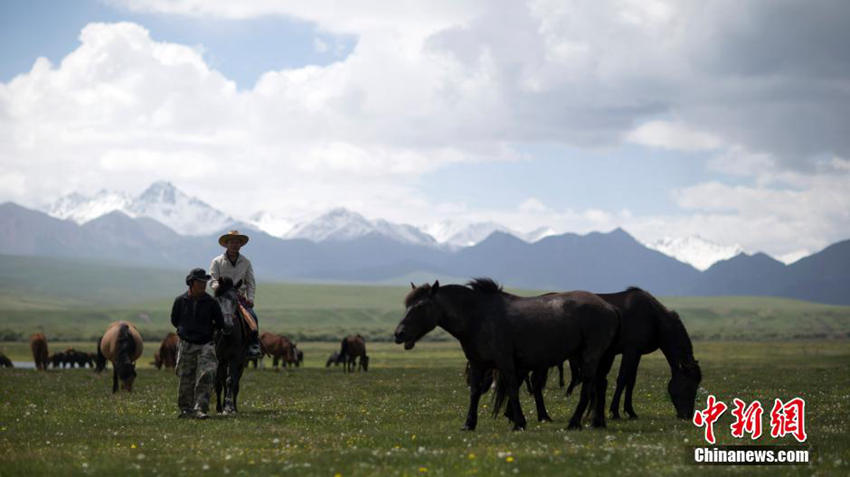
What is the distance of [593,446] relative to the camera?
565 inches

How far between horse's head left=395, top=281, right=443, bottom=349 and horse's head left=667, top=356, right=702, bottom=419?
548cm

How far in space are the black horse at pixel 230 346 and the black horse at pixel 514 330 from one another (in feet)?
15.8

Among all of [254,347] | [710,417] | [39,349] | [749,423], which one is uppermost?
[254,347]

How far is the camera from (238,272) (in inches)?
813

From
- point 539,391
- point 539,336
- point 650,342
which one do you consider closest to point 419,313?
point 539,336

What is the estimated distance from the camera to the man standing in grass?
61.6ft

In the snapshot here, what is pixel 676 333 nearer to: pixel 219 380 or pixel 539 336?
pixel 539 336

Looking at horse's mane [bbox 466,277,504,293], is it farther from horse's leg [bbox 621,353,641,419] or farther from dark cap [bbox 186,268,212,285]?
dark cap [bbox 186,268,212,285]

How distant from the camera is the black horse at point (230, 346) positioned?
1992cm

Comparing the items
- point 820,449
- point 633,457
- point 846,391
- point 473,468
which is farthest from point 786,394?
point 473,468

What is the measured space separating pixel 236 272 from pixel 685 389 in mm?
10315

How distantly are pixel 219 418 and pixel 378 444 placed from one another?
17.7 ft

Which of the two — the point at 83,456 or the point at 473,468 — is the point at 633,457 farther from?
the point at 83,456

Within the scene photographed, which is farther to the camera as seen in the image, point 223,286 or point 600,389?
point 223,286
